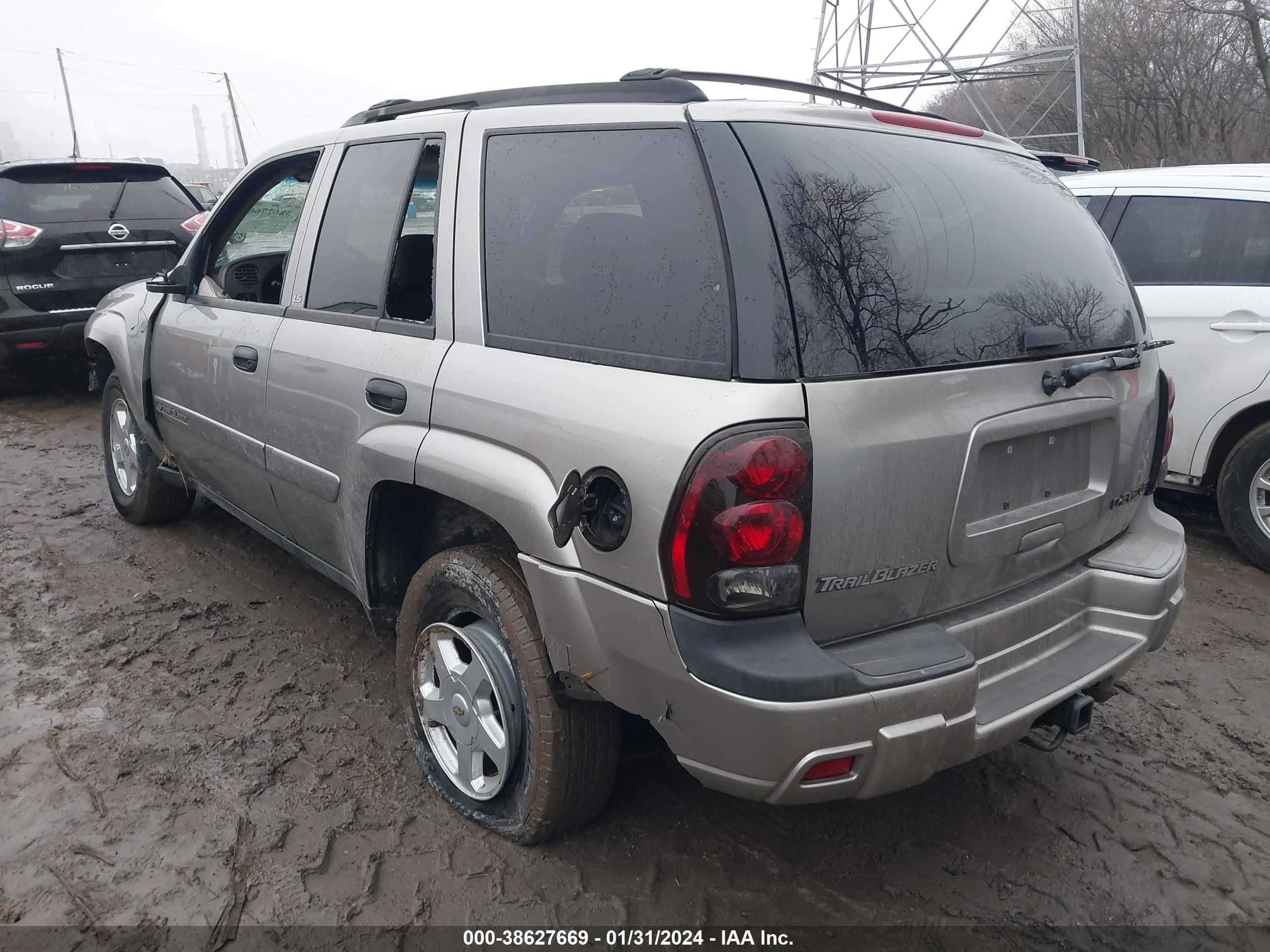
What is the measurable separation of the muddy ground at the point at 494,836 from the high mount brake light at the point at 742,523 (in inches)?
37.9

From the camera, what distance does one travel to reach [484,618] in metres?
2.42

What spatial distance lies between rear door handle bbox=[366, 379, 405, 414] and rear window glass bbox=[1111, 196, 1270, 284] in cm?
398

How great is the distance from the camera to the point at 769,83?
2.42 m

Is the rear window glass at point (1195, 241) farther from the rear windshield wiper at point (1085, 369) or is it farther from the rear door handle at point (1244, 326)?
the rear windshield wiper at point (1085, 369)

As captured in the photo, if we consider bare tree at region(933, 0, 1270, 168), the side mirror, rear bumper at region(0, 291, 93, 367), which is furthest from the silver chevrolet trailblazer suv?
bare tree at region(933, 0, 1270, 168)

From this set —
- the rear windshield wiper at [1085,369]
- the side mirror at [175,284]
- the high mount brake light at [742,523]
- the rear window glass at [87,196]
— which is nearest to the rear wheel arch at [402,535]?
the high mount brake light at [742,523]

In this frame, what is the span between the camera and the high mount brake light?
180 centimetres

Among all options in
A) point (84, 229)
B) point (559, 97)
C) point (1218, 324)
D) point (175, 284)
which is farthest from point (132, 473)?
point (1218, 324)

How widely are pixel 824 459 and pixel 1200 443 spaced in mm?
3537

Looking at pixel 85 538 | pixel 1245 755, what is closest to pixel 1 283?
pixel 85 538

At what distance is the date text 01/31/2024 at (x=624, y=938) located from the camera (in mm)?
2213

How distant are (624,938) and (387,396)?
1548mm

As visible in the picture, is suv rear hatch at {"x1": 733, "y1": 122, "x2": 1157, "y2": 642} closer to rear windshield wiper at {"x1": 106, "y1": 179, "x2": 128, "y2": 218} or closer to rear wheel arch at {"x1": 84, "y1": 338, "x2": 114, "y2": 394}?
rear wheel arch at {"x1": 84, "y1": 338, "x2": 114, "y2": 394}

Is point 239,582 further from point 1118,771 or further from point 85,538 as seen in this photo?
point 1118,771
